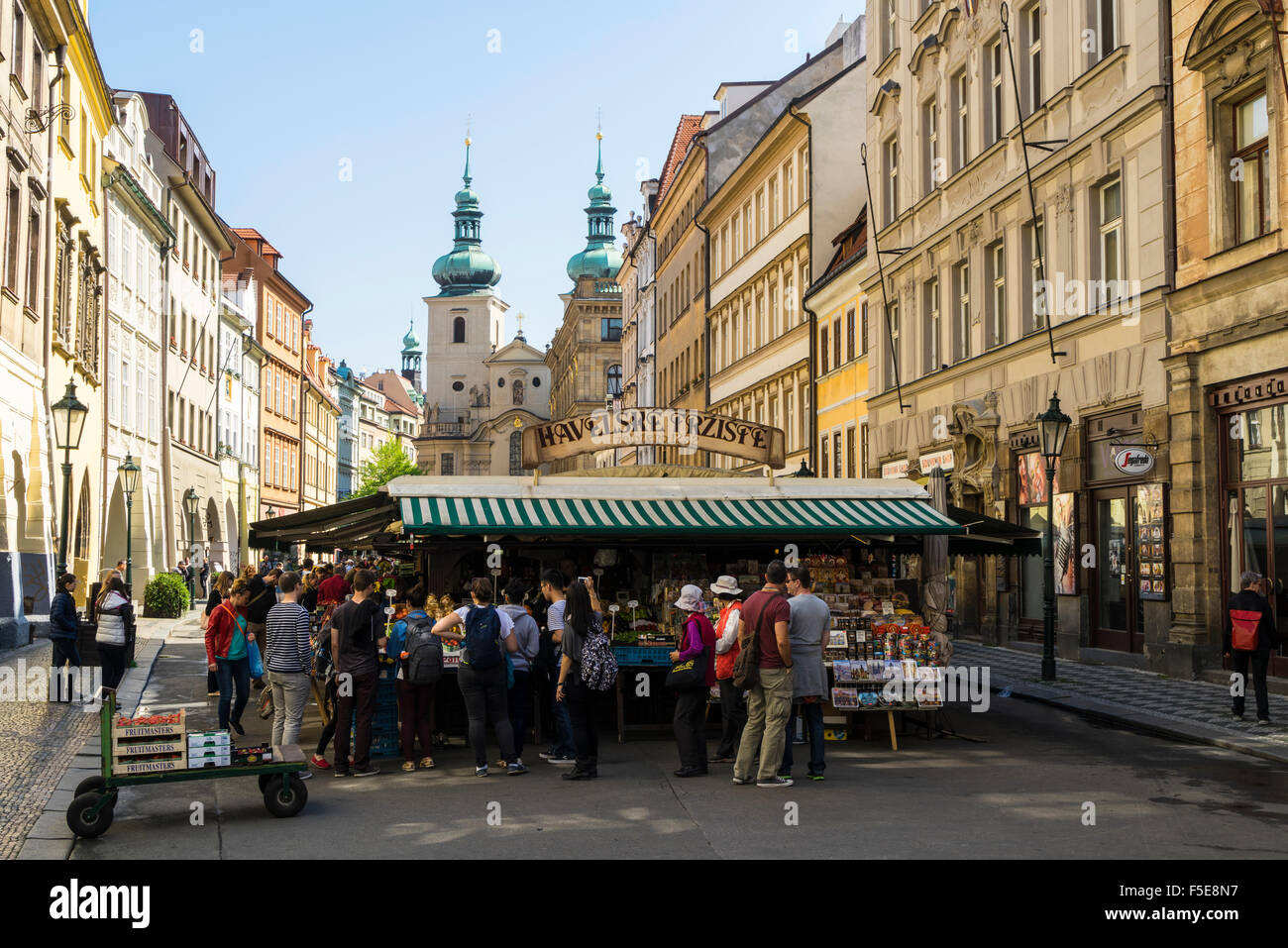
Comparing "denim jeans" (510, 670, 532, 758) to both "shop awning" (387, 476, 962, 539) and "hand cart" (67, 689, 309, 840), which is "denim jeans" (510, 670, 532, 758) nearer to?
"shop awning" (387, 476, 962, 539)

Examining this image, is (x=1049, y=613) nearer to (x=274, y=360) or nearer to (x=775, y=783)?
(x=775, y=783)

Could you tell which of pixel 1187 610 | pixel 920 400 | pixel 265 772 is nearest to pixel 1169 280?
pixel 1187 610

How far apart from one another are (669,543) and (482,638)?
221 inches

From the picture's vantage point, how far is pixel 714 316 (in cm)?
5419

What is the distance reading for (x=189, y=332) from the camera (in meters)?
52.6

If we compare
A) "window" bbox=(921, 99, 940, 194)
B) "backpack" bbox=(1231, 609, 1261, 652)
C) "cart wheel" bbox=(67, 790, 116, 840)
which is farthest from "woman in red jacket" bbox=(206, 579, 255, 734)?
"window" bbox=(921, 99, 940, 194)

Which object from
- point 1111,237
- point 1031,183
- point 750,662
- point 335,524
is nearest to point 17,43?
point 335,524

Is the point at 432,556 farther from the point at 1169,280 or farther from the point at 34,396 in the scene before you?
the point at 34,396

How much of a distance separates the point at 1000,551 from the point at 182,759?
1224 centimetres

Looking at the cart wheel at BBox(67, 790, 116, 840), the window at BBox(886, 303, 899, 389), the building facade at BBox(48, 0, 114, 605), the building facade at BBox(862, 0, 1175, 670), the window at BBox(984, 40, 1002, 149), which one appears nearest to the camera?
the cart wheel at BBox(67, 790, 116, 840)

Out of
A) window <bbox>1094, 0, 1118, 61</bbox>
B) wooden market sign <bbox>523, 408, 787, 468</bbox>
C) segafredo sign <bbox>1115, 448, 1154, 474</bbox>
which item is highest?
window <bbox>1094, 0, 1118, 61</bbox>

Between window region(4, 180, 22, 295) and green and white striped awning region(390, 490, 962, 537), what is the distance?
13.0 m

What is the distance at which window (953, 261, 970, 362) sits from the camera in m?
29.0

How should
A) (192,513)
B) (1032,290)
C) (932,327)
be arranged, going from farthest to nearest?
1. (192,513)
2. (932,327)
3. (1032,290)
